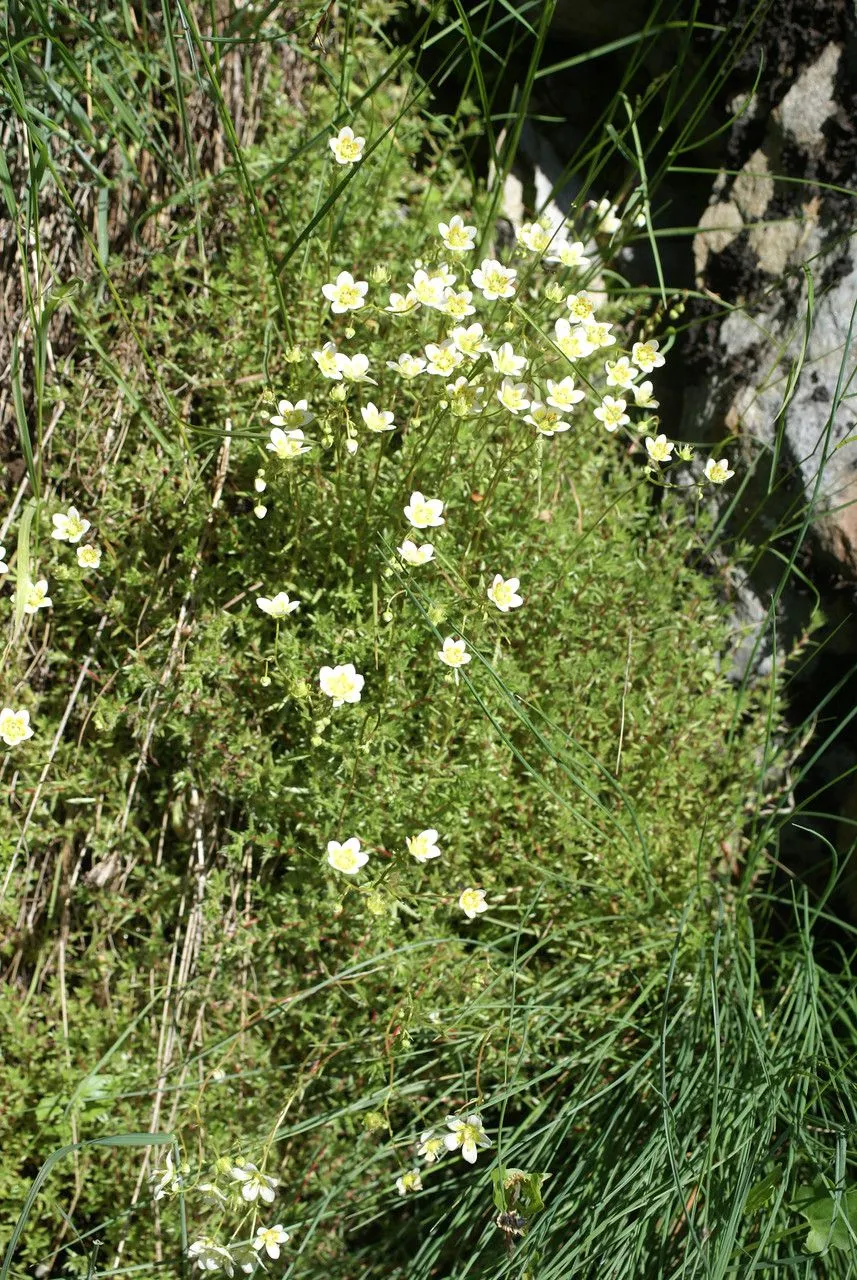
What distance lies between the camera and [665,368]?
3.64 meters

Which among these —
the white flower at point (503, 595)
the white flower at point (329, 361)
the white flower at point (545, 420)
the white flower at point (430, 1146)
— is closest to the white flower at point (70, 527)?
the white flower at point (329, 361)

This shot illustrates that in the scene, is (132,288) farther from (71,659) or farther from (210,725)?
(210,725)

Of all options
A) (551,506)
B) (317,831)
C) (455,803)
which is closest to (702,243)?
(551,506)

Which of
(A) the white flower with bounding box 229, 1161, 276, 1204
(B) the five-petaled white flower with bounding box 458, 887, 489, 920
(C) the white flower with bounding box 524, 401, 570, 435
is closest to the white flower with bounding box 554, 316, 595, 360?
(C) the white flower with bounding box 524, 401, 570, 435

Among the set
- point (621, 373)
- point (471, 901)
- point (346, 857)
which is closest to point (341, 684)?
point (346, 857)

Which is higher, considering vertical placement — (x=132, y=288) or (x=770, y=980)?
(x=132, y=288)

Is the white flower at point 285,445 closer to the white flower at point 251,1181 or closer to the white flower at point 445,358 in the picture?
the white flower at point 445,358

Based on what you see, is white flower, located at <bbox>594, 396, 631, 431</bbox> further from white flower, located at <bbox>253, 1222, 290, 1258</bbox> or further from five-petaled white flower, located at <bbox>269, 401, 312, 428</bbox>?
white flower, located at <bbox>253, 1222, 290, 1258</bbox>

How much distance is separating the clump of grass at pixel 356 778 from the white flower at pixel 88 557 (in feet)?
0.19

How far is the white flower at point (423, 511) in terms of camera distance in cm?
247

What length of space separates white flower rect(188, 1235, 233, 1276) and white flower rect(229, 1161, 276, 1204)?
4.5 inches

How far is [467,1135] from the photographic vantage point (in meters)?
2.06

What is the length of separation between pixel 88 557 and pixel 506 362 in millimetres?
1130

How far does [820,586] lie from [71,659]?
7.27 feet
